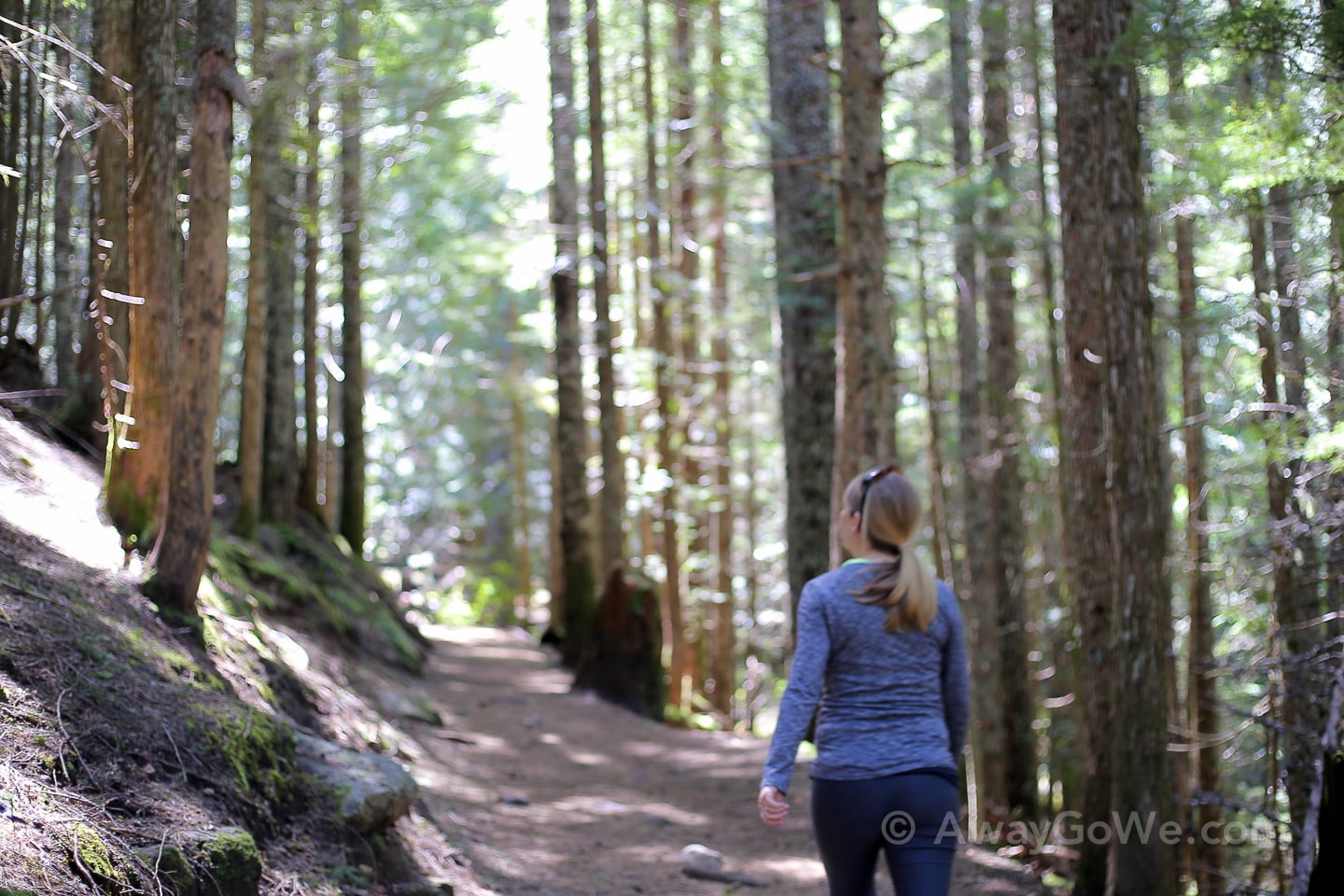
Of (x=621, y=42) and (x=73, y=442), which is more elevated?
(x=621, y=42)

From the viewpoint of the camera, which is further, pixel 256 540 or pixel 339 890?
pixel 256 540

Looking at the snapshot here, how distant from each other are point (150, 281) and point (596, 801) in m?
5.17

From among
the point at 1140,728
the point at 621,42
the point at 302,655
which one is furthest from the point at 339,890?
the point at 621,42

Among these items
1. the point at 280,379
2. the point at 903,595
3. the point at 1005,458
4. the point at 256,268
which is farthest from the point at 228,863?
the point at 1005,458

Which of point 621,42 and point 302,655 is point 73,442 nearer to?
point 302,655

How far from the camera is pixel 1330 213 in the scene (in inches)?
211

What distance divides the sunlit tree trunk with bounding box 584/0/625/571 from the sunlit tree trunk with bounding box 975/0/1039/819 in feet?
16.8

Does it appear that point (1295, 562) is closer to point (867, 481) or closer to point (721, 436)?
point (867, 481)

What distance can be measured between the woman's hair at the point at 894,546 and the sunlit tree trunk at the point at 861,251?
499 centimetres

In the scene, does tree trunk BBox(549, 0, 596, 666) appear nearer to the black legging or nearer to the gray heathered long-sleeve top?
the gray heathered long-sleeve top

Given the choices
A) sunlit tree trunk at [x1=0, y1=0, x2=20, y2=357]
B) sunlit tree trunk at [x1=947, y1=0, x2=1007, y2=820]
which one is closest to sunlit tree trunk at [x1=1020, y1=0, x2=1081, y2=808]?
sunlit tree trunk at [x1=947, y1=0, x2=1007, y2=820]

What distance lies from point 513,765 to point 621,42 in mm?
15064

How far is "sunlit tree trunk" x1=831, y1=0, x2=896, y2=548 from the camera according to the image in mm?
8492

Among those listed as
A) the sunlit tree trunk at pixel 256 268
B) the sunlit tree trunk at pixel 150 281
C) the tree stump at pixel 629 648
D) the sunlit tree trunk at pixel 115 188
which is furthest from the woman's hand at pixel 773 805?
the tree stump at pixel 629 648
